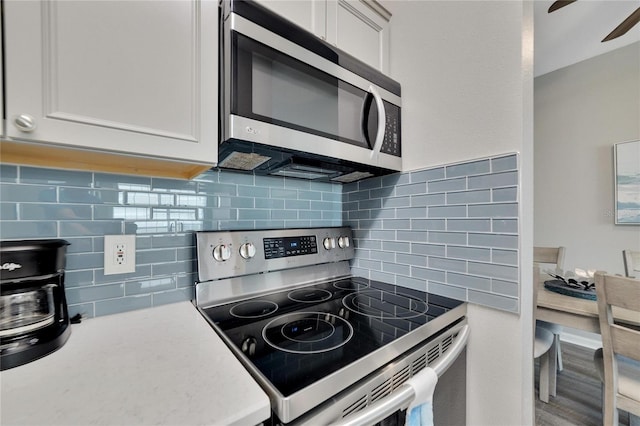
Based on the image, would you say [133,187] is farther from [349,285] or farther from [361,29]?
[361,29]

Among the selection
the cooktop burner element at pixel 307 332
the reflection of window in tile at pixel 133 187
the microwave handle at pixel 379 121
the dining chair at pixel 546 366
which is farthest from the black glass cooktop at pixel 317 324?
the dining chair at pixel 546 366

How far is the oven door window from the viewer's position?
739mm

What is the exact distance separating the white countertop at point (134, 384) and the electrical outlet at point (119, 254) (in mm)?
197

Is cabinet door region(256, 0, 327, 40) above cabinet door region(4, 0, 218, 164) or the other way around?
above

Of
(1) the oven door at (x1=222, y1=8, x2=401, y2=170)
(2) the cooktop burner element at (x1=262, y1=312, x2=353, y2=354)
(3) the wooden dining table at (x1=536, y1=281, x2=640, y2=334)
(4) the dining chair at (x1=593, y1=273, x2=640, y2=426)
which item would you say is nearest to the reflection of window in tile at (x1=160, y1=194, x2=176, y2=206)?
(1) the oven door at (x1=222, y1=8, x2=401, y2=170)

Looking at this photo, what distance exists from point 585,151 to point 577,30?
1.11 meters

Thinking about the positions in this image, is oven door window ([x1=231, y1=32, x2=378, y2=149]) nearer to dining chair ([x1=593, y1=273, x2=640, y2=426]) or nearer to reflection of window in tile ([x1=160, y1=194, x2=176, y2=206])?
reflection of window in tile ([x1=160, y1=194, x2=176, y2=206])

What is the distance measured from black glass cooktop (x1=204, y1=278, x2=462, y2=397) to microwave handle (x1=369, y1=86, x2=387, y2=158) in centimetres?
60

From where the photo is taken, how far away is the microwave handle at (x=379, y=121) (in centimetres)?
102

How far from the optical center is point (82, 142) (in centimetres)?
58

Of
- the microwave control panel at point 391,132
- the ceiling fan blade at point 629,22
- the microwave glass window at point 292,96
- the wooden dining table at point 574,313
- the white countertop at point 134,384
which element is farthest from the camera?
the ceiling fan blade at point 629,22

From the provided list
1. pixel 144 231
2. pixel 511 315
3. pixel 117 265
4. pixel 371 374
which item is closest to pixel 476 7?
pixel 511 315

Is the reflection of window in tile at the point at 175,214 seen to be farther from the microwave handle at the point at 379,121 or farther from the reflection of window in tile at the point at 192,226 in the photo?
the microwave handle at the point at 379,121

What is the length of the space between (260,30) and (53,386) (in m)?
0.97
